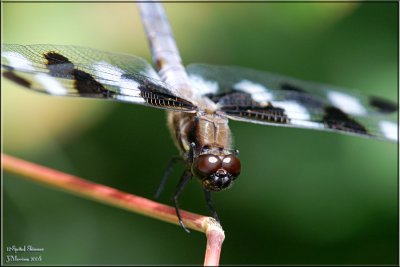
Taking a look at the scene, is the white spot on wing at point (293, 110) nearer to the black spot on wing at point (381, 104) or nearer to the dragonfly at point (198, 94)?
the dragonfly at point (198, 94)

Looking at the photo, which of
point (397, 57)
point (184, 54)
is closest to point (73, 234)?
point (184, 54)

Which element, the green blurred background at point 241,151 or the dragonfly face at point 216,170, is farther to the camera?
the green blurred background at point 241,151

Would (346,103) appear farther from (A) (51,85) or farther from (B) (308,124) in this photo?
(A) (51,85)

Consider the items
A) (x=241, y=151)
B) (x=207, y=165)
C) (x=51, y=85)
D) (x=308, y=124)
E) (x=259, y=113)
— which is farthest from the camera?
(x=241, y=151)

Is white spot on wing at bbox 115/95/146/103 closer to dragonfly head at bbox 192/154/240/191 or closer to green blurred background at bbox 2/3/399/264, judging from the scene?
dragonfly head at bbox 192/154/240/191

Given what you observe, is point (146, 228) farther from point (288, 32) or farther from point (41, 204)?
point (288, 32)

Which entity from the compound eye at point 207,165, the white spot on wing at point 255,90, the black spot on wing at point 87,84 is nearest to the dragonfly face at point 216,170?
the compound eye at point 207,165

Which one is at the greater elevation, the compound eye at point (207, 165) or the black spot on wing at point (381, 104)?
the black spot on wing at point (381, 104)

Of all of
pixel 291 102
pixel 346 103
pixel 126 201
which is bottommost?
pixel 126 201

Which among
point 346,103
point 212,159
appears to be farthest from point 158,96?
point 346,103
